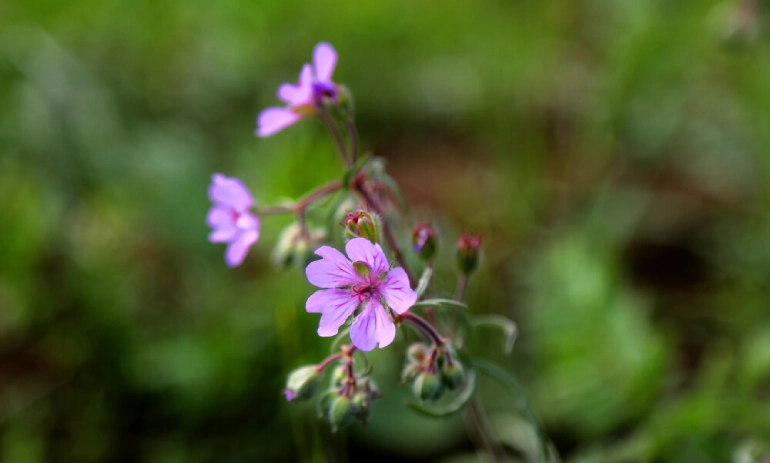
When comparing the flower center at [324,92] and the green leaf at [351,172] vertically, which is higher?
the flower center at [324,92]

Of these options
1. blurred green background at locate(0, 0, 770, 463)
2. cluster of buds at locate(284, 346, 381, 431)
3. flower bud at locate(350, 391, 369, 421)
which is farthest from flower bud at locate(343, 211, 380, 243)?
blurred green background at locate(0, 0, 770, 463)

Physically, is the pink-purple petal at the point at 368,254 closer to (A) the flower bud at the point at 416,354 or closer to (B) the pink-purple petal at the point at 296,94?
(A) the flower bud at the point at 416,354

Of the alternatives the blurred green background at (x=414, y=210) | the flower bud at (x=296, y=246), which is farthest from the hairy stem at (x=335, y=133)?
the blurred green background at (x=414, y=210)

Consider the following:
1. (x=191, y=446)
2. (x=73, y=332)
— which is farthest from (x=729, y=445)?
(x=73, y=332)

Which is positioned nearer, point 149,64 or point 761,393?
point 761,393

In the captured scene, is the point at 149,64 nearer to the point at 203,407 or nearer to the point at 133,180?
the point at 133,180

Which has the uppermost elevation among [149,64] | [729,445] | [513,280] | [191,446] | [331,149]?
[149,64]

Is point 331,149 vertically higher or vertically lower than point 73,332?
higher
